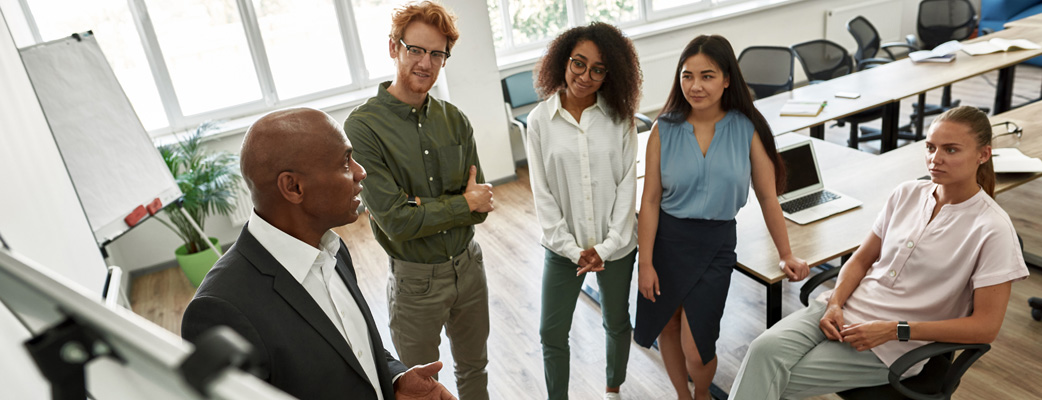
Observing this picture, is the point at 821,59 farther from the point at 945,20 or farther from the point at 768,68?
the point at 945,20

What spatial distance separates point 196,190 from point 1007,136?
483 centimetres

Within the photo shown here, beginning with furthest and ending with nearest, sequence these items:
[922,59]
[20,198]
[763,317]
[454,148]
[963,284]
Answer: [922,59] < [763,317] < [454,148] < [963,284] < [20,198]

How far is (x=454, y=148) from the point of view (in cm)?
218

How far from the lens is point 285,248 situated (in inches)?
50.6

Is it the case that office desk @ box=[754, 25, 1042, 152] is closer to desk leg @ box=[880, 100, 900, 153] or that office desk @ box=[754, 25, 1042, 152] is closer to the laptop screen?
desk leg @ box=[880, 100, 900, 153]

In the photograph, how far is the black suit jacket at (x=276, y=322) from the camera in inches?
45.3

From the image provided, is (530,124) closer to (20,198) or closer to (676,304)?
(676,304)

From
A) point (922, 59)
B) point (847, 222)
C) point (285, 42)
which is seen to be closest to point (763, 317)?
point (847, 222)

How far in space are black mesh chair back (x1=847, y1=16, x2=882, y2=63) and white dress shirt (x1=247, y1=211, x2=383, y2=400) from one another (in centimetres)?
555

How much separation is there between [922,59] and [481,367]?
4.47 meters

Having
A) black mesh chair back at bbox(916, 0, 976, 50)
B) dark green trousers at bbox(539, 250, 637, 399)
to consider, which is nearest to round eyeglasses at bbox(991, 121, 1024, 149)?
dark green trousers at bbox(539, 250, 637, 399)

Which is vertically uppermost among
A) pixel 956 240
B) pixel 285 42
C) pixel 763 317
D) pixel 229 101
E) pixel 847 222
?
pixel 285 42

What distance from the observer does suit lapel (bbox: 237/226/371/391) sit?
1.25 meters

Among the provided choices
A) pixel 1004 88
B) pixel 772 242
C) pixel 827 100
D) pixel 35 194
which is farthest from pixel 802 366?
pixel 1004 88
